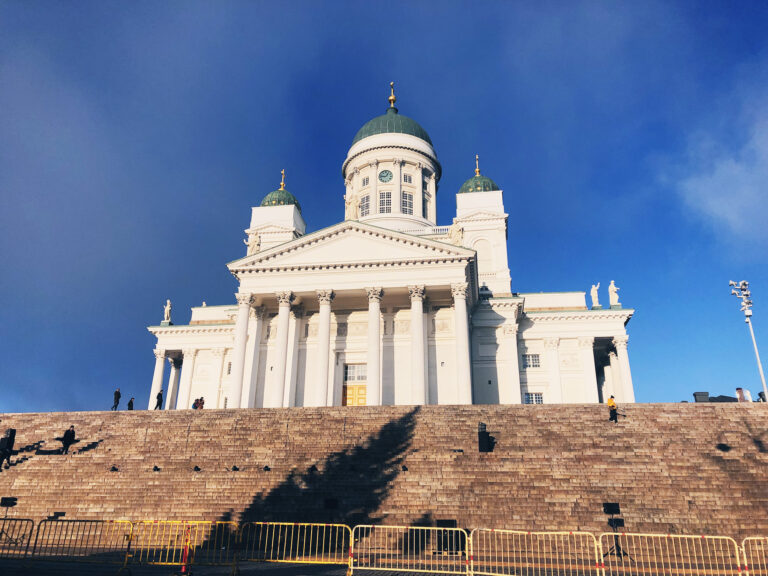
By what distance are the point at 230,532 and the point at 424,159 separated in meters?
42.3

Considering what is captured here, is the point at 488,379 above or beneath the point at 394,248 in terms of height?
beneath

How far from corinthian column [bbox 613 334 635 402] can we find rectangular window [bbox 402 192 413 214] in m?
20.5

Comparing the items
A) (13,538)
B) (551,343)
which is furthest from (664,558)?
(551,343)

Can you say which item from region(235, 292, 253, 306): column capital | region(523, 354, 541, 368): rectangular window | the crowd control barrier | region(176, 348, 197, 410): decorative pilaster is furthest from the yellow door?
the crowd control barrier

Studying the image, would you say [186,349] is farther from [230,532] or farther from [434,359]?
[230,532]

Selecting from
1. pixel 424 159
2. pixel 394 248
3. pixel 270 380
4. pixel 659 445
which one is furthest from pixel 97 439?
pixel 424 159

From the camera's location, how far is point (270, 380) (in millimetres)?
35938

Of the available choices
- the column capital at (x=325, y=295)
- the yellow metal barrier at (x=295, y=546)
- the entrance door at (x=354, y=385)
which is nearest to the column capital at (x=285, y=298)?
the column capital at (x=325, y=295)

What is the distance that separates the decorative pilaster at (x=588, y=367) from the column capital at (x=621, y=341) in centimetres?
169

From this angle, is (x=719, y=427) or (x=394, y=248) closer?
(x=719, y=427)

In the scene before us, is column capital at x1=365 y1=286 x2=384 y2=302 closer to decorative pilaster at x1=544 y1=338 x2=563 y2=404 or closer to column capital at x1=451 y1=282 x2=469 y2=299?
column capital at x1=451 y1=282 x2=469 y2=299

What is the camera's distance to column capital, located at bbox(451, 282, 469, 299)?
107ft

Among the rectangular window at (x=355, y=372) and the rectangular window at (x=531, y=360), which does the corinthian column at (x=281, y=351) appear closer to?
the rectangular window at (x=355, y=372)

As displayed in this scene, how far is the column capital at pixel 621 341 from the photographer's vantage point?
138 feet
